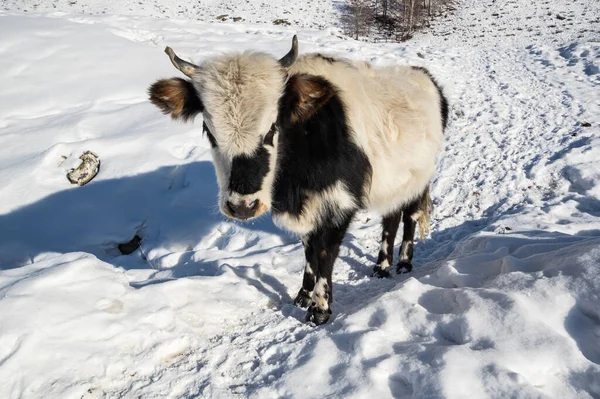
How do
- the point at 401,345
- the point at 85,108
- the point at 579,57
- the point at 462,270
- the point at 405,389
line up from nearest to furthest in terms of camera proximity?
the point at 405,389 < the point at 401,345 < the point at 462,270 < the point at 85,108 < the point at 579,57

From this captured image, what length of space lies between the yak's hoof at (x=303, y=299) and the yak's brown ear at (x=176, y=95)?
73.9 inches

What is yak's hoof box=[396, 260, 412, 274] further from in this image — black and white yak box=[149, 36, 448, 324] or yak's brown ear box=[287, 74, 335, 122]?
yak's brown ear box=[287, 74, 335, 122]

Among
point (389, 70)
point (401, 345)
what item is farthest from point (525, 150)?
point (401, 345)

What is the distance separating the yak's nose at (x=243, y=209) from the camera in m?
2.79

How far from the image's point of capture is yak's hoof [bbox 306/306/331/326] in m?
3.51

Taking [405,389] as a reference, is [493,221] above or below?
below

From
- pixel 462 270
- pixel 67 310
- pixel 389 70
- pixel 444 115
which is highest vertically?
pixel 389 70

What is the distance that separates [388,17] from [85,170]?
1069 inches

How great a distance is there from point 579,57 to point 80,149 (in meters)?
Answer: 12.6

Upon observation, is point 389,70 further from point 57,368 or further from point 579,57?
point 579,57

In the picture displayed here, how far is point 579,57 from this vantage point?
11.6 meters

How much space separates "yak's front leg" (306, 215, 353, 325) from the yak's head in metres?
0.77

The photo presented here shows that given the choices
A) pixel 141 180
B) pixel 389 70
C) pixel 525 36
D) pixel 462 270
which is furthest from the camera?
pixel 525 36

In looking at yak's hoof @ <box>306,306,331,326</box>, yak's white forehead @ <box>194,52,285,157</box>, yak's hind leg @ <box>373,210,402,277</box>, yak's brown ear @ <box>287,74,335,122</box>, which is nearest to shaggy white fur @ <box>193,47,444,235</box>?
yak's white forehead @ <box>194,52,285,157</box>
